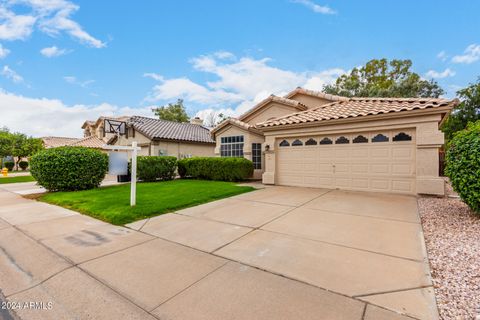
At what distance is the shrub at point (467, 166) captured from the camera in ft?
15.8

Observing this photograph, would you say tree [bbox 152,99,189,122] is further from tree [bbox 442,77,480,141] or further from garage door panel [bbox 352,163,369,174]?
tree [bbox 442,77,480,141]

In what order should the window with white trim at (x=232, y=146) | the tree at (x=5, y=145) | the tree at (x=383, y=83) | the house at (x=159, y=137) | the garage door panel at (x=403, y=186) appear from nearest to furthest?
the garage door panel at (x=403, y=186)
the window with white trim at (x=232, y=146)
the house at (x=159, y=137)
the tree at (x=383, y=83)
the tree at (x=5, y=145)

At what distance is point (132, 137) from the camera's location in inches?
770

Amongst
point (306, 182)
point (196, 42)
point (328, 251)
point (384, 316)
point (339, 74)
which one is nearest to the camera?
point (384, 316)

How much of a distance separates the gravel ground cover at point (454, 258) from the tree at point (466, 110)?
25054 mm

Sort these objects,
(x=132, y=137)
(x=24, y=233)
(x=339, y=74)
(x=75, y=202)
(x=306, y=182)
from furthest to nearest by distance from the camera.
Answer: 1. (x=339, y=74)
2. (x=132, y=137)
3. (x=306, y=182)
4. (x=75, y=202)
5. (x=24, y=233)

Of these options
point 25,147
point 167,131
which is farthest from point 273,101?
point 25,147

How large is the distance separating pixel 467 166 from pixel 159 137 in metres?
17.2

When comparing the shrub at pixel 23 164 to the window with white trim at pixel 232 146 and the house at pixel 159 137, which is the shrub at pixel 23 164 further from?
the window with white trim at pixel 232 146

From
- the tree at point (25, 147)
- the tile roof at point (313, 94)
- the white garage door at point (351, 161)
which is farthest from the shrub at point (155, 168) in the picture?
the tree at point (25, 147)

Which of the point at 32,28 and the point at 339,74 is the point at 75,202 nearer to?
the point at 32,28

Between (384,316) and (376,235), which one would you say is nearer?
(384,316)

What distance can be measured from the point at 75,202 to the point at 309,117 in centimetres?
1037

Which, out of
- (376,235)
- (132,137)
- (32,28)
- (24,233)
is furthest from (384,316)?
(132,137)
